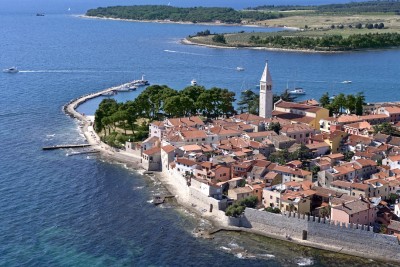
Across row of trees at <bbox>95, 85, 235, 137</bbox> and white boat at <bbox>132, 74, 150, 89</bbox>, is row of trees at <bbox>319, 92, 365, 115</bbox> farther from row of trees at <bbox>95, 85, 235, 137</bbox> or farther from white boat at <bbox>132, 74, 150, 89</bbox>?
white boat at <bbox>132, 74, 150, 89</bbox>

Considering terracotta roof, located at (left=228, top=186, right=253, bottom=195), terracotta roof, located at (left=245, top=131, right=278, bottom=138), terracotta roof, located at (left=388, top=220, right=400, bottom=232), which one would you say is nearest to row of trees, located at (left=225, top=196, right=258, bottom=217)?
terracotta roof, located at (left=228, top=186, right=253, bottom=195)

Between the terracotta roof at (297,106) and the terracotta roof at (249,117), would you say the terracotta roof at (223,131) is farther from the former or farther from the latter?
the terracotta roof at (297,106)

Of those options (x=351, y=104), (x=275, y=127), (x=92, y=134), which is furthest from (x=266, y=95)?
(x=92, y=134)

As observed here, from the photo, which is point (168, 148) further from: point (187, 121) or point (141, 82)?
point (141, 82)

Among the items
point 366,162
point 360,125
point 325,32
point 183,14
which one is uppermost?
point 183,14

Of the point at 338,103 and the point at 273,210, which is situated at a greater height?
the point at 338,103

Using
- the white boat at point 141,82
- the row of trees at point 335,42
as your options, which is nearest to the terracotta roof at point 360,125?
the white boat at point 141,82

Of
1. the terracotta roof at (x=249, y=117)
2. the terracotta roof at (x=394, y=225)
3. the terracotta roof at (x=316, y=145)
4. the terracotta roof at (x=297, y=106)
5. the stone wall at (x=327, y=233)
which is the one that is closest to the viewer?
the stone wall at (x=327, y=233)
